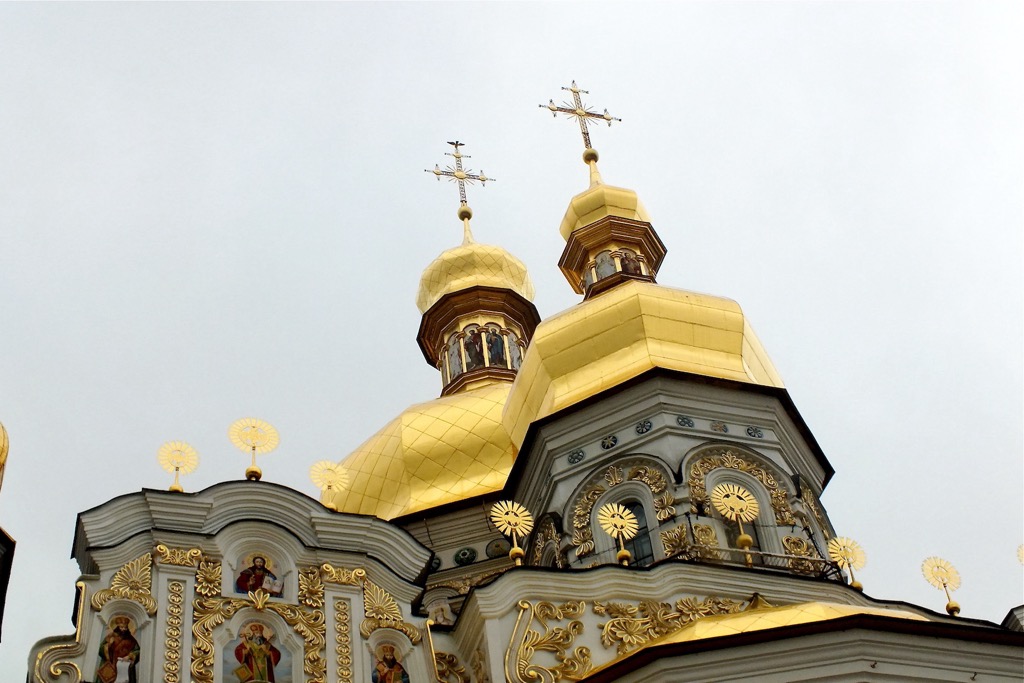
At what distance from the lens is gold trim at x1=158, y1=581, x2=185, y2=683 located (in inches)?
601

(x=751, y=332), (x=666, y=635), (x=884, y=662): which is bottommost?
(x=884, y=662)

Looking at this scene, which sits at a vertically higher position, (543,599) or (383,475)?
(383,475)

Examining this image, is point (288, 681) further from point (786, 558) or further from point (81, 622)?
point (786, 558)

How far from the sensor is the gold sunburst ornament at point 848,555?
18562mm

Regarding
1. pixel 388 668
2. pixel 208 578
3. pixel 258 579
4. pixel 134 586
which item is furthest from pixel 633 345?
pixel 134 586

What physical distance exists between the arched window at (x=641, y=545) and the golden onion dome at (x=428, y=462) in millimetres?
5516

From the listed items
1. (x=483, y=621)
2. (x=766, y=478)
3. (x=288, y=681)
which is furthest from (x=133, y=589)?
(x=766, y=478)

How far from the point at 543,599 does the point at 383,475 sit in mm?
9389

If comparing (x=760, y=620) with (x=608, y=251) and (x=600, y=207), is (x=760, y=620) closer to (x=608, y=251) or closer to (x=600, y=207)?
(x=608, y=251)

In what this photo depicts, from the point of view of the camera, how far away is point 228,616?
16016mm

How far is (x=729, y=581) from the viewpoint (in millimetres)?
17875

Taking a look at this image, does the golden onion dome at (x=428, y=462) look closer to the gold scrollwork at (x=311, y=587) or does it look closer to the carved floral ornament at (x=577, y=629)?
the carved floral ornament at (x=577, y=629)

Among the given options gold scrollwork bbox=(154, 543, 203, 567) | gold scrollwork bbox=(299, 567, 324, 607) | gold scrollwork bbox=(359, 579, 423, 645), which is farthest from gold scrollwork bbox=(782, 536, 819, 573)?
gold scrollwork bbox=(154, 543, 203, 567)

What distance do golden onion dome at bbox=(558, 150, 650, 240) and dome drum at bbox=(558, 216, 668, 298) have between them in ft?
0.79
